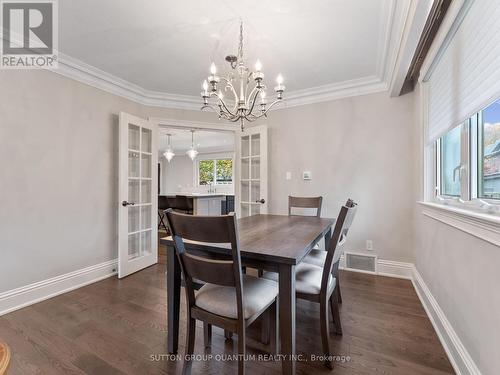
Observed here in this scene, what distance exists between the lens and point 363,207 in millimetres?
3021

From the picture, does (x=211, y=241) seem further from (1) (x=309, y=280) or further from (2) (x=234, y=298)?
(1) (x=309, y=280)

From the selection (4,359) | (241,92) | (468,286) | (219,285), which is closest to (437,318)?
(468,286)

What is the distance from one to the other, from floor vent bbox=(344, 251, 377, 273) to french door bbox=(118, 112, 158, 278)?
2.58 metres

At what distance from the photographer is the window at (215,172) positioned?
8133 mm

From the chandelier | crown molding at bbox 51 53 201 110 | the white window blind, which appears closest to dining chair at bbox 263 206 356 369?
the white window blind

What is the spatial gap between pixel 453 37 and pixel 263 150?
223 centimetres

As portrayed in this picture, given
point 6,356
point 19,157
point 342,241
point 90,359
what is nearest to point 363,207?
point 342,241

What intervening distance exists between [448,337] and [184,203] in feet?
15.9

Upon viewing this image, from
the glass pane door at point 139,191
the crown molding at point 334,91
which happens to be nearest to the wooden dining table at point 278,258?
the glass pane door at point 139,191

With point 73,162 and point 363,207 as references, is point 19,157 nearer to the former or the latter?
point 73,162

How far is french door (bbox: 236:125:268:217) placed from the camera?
349 centimetres

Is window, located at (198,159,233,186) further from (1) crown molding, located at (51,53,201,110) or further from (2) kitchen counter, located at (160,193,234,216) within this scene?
(1) crown molding, located at (51,53,201,110)

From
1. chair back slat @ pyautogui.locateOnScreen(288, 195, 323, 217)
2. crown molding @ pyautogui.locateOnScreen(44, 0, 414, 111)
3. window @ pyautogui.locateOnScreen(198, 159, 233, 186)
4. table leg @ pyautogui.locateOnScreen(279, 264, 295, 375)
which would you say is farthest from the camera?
window @ pyautogui.locateOnScreen(198, 159, 233, 186)

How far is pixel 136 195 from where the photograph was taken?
10.4ft
